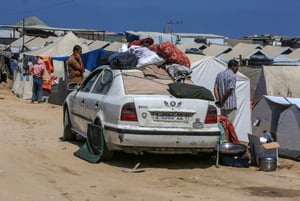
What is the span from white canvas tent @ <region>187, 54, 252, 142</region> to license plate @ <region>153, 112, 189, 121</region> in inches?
224

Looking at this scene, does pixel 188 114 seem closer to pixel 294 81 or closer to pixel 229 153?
pixel 229 153

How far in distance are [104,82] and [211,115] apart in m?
2.00

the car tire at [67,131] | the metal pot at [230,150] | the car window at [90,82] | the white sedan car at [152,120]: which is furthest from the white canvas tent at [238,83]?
the white sedan car at [152,120]

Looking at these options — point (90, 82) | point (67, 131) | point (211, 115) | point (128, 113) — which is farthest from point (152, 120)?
point (67, 131)

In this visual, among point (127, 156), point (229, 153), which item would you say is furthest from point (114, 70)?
point (229, 153)

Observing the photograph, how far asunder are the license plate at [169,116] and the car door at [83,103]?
1.61m

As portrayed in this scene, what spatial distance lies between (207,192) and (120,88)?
2449 mm

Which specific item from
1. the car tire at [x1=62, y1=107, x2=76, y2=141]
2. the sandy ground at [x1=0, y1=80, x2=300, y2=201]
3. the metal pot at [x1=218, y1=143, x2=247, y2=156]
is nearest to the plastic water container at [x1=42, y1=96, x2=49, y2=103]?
the car tire at [x1=62, y1=107, x2=76, y2=141]

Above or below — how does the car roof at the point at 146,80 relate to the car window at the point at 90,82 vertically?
above

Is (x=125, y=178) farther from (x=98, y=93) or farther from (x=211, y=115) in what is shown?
(x=98, y=93)

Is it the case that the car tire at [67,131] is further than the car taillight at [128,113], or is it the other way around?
the car tire at [67,131]

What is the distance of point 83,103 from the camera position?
10086mm

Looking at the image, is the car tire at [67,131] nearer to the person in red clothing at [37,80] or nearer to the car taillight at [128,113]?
the car taillight at [128,113]

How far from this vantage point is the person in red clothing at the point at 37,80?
68.5 ft
